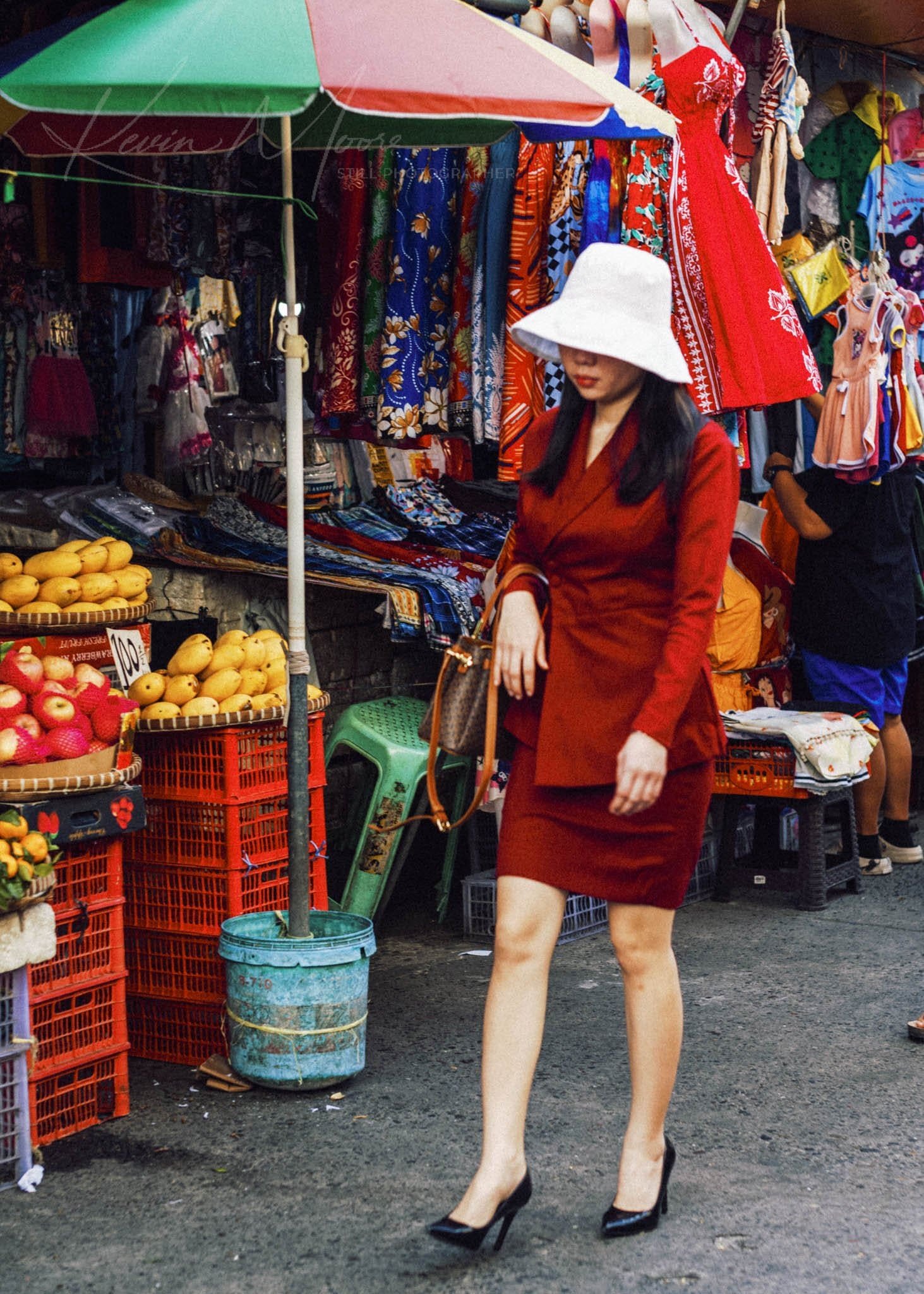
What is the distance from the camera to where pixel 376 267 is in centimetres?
592

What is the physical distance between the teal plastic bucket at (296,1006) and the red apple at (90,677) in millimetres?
737

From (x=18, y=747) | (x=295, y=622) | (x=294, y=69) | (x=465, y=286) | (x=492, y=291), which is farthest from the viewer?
(x=465, y=286)

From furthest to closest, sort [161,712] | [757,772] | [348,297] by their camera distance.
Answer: [757,772] → [348,297] → [161,712]

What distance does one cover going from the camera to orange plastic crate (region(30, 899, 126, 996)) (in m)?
3.80

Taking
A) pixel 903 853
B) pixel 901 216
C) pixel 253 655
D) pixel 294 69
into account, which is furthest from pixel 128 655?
pixel 901 216

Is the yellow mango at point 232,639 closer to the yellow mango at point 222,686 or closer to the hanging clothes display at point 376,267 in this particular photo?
the yellow mango at point 222,686

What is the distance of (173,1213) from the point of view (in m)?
3.35

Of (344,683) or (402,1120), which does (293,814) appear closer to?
(402,1120)

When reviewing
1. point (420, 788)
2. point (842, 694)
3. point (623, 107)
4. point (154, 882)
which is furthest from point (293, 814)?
point (842, 694)

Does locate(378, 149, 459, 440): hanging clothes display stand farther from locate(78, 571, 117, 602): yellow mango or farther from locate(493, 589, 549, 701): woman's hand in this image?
locate(493, 589, 549, 701): woman's hand

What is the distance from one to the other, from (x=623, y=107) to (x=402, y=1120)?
9.13ft

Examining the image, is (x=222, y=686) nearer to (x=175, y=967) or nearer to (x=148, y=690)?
(x=148, y=690)

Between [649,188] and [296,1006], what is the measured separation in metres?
3.11

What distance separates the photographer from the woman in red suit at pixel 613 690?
3018 millimetres
